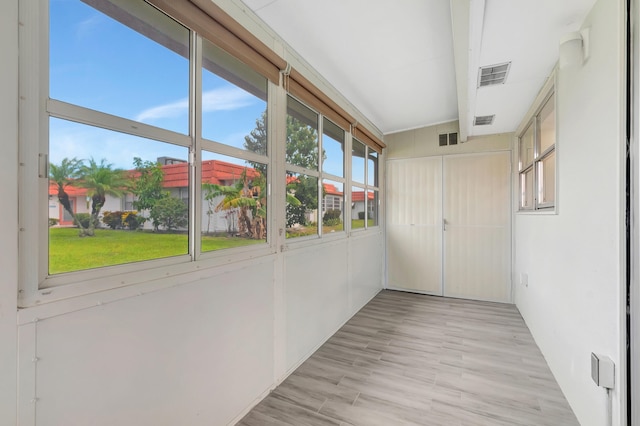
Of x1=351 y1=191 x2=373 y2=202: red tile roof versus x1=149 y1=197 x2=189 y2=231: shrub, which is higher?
x1=351 y1=191 x2=373 y2=202: red tile roof

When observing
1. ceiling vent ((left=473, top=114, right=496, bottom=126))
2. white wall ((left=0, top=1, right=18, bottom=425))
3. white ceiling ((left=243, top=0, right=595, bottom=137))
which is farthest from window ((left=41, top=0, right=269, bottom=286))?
ceiling vent ((left=473, top=114, right=496, bottom=126))

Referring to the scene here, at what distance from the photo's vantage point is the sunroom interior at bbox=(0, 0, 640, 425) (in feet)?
3.46

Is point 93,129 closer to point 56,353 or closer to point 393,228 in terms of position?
point 56,353

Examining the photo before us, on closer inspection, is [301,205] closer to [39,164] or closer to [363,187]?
[363,187]

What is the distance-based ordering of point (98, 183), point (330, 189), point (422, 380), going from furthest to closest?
point (330, 189)
point (422, 380)
point (98, 183)

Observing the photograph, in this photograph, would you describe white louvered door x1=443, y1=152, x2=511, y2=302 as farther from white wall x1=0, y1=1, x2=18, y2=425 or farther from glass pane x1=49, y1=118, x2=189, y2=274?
white wall x1=0, y1=1, x2=18, y2=425

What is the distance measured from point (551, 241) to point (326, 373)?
2152 millimetres

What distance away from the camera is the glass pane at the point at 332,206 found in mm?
3174

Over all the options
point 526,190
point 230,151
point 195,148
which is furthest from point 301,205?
point 526,190

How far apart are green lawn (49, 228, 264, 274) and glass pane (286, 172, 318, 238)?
1080mm

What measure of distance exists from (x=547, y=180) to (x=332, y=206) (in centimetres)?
210

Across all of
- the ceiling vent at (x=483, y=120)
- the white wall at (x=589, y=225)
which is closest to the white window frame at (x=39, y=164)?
the white wall at (x=589, y=225)

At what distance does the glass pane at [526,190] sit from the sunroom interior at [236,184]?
26 centimetres

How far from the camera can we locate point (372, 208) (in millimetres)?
4629
